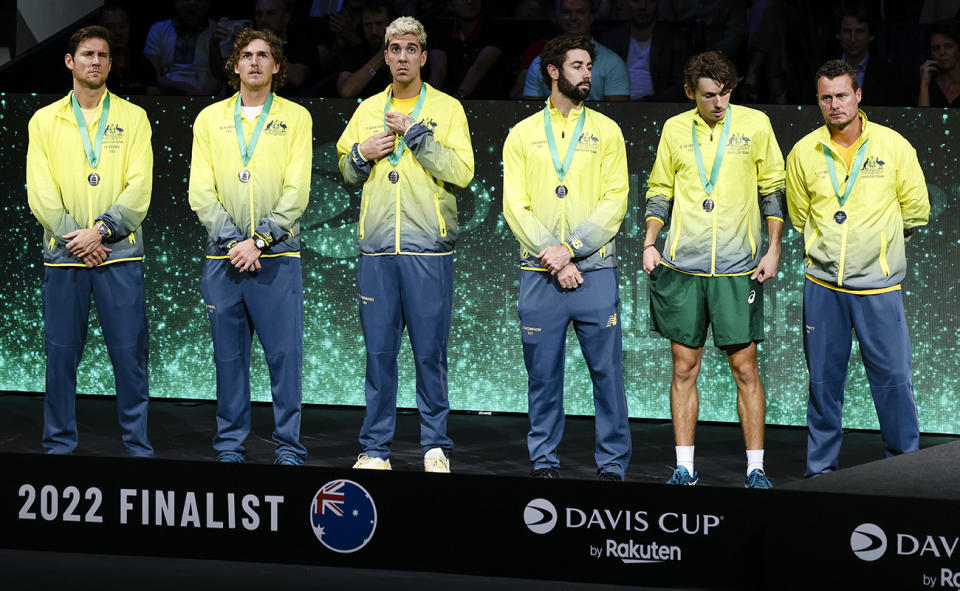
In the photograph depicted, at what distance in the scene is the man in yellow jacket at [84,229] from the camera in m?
4.70

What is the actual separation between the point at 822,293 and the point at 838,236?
0.22 meters

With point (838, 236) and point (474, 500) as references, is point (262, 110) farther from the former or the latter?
point (838, 236)

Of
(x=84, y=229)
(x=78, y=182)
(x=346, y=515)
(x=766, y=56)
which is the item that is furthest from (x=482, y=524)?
(x=766, y=56)

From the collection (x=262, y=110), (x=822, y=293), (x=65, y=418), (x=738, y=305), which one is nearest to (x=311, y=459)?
(x=65, y=418)

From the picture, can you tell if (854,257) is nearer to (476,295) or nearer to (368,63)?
(476,295)

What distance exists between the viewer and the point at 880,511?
12.1 ft

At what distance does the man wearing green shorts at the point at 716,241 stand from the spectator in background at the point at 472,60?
1614 millimetres

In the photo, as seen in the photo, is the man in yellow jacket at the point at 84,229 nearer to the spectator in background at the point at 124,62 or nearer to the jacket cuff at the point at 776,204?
the spectator in background at the point at 124,62

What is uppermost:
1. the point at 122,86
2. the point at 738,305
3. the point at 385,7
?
the point at 385,7

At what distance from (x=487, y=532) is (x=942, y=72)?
3147 mm

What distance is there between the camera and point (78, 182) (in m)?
4.71

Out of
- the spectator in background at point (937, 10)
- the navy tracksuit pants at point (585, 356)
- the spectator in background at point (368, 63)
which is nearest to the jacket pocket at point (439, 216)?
the navy tracksuit pants at point (585, 356)

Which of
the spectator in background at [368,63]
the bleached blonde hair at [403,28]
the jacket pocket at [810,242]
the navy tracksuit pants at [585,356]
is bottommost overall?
the navy tracksuit pants at [585,356]

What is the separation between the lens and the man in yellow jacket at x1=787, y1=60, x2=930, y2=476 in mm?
4473
